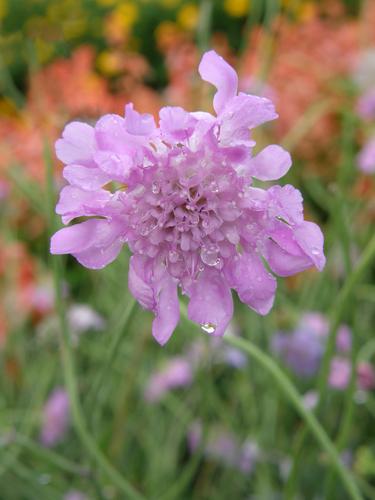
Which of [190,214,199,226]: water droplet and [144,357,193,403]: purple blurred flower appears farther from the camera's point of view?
[144,357,193,403]: purple blurred flower

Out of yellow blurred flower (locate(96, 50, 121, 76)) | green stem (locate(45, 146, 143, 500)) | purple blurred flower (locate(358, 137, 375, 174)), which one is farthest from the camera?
yellow blurred flower (locate(96, 50, 121, 76))

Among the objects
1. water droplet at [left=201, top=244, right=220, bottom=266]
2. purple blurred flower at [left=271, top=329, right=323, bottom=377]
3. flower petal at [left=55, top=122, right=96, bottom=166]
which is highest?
flower petal at [left=55, top=122, right=96, bottom=166]

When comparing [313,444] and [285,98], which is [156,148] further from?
[285,98]

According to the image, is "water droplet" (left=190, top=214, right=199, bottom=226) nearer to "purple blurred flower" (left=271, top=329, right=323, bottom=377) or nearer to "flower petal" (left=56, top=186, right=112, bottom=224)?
"flower petal" (left=56, top=186, right=112, bottom=224)

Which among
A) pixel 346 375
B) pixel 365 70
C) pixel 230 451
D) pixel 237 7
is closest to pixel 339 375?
pixel 346 375

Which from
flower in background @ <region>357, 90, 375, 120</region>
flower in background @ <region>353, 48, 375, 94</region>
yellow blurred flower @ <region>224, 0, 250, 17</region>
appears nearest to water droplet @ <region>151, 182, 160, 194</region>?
flower in background @ <region>357, 90, 375, 120</region>

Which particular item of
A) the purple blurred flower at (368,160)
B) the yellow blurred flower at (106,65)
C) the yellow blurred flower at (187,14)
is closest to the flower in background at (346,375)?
the purple blurred flower at (368,160)

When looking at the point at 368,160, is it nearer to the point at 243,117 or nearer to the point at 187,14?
the point at 243,117
